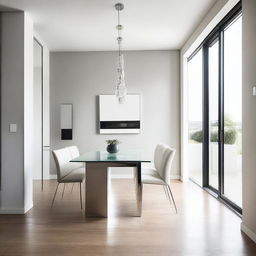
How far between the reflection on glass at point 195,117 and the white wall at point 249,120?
6.70ft

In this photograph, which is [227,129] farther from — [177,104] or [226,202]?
[177,104]

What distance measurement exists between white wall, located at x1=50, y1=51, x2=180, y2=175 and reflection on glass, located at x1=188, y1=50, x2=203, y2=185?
30cm

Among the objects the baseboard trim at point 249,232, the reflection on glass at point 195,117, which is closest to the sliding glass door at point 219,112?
the reflection on glass at point 195,117

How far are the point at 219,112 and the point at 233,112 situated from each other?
A: 1.10 ft

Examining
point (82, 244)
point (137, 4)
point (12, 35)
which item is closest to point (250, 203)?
point (82, 244)

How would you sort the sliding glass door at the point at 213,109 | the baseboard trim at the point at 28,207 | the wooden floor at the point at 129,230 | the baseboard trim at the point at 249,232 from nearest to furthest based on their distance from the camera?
the wooden floor at the point at 129,230, the baseboard trim at the point at 249,232, the baseboard trim at the point at 28,207, the sliding glass door at the point at 213,109

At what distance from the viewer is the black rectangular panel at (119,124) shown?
5.22 m

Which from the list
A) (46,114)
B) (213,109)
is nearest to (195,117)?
(213,109)

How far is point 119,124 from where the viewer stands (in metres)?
5.23

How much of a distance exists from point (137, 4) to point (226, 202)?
9.74ft

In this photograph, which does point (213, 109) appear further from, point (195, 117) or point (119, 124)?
point (119, 124)

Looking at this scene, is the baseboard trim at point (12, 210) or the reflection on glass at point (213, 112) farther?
the reflection on glass at point (213, 112)

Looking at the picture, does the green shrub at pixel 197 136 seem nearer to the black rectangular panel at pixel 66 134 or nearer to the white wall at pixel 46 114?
the black rectangular panel at pixel 66 134

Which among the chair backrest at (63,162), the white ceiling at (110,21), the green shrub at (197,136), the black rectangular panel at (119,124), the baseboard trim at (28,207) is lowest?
the baseboard trim at (28,207)
